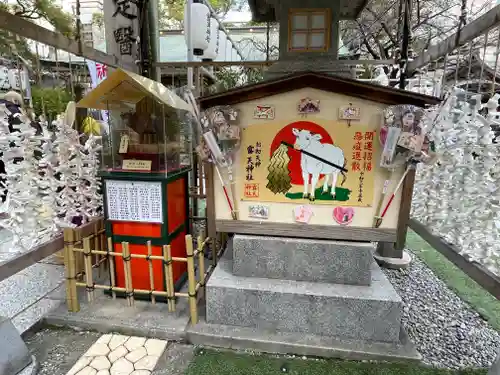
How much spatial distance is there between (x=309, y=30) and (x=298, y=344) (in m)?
3.73

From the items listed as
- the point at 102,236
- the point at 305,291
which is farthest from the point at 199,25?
the point at 305,291

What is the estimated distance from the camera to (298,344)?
344cm

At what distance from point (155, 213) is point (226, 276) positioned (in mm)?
1152

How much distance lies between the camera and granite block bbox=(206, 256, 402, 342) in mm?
3441

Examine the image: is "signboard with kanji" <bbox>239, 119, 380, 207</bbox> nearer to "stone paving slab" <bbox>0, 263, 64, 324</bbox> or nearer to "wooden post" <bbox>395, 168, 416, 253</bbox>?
"wooden post" <bbox>395, 168, 416, 253</bbox>

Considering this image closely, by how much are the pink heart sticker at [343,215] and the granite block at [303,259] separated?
0.82ft

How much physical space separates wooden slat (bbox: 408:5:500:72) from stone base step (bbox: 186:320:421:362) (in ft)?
10.3

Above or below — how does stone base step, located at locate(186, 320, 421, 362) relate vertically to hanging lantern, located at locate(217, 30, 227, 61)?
below

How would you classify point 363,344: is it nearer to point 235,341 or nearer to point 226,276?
point 235,341

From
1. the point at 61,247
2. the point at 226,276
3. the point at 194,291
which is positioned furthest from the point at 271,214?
the point at 61,247

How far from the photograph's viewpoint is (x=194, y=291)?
12.3 feet

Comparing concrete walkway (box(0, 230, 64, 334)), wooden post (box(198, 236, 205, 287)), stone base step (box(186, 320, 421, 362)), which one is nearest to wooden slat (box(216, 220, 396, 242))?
wooden post (box(198, 236, 205, 287))

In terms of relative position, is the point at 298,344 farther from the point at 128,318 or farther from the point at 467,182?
the point at 467,182

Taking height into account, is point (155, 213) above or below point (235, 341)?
above
